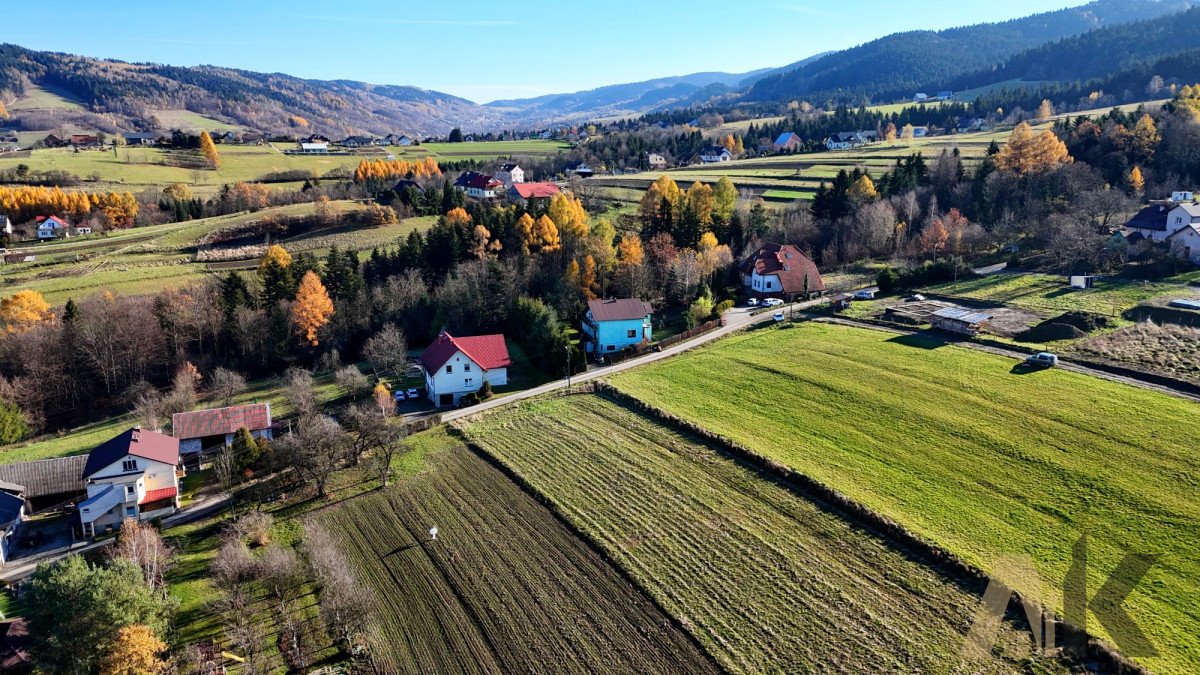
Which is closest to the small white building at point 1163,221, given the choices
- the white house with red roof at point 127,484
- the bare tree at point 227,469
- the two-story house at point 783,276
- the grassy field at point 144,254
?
the two-story house at point 783,276

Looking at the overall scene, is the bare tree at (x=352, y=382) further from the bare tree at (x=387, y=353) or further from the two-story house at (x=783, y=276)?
the two-story house at (x=783, y=276)

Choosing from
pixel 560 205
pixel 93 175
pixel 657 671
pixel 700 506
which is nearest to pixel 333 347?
pixel 560 205

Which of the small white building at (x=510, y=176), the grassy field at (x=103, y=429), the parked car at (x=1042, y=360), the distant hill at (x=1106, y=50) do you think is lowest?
the grassy field at (x=103, y=429)

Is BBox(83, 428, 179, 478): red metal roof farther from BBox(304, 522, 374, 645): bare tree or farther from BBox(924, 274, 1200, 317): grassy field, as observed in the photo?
BBox(924, 274, 1200, 317): grassy field

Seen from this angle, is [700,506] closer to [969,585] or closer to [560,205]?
[969,585]

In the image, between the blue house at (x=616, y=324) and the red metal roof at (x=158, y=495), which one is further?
the blue house at (x=616, y=324)

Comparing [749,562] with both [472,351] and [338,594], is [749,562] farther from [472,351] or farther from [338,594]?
[472,351]

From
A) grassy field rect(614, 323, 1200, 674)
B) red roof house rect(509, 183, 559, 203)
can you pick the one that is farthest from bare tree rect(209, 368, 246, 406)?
red roof house rect(509, 183, 559, 203)
